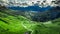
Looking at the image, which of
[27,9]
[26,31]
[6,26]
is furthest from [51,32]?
[6,26]

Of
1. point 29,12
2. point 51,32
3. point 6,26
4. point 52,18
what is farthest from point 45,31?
point 6,26

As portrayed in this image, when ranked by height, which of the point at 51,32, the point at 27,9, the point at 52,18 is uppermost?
the point at 27,9

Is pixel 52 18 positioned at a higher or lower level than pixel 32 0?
lower

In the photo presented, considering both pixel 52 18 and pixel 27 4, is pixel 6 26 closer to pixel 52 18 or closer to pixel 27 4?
pixel 27 4

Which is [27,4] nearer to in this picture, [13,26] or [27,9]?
[27,9]

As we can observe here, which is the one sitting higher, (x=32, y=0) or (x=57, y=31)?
(x=32, y=0)
